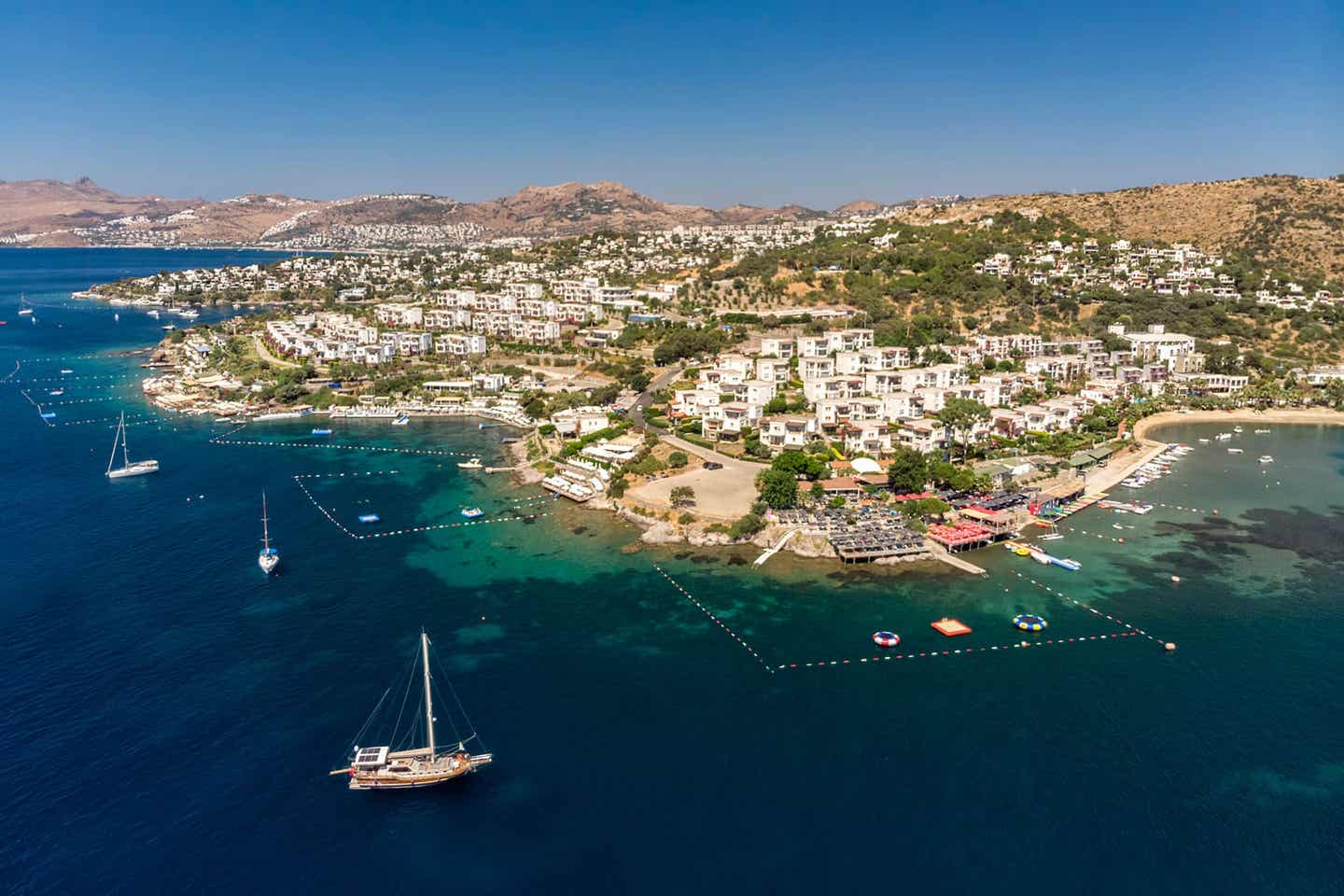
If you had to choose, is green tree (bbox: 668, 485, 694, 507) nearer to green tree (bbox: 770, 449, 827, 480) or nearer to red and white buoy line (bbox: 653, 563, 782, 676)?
green tree (bbox: 770, 449, 827, 480)

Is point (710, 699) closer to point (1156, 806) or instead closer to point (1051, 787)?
point (1051, 787)

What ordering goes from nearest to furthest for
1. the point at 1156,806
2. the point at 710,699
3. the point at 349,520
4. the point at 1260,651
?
the point at 1156,806
the point at 710,699
the point at 1260,651
the point at 349,520

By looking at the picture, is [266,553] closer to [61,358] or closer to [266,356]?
[266,356]

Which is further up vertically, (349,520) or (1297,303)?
(1297,303)

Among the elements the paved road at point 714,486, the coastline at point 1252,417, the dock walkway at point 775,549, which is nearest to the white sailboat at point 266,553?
the paved road at point 714,486

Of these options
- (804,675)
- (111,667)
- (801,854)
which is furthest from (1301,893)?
(111,667)

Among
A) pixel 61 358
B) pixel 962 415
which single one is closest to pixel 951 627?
pixel 962 415
